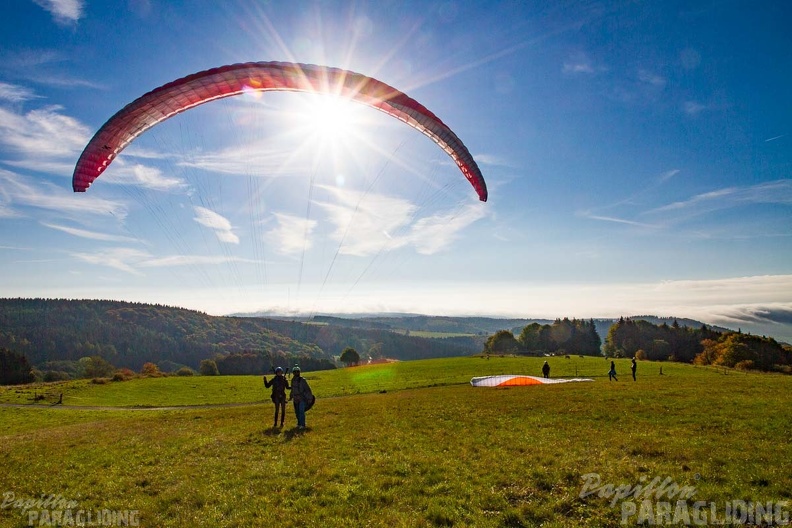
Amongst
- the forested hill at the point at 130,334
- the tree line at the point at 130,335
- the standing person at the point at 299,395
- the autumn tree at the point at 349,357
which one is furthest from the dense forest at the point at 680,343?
the forested hill at the point at 130,334

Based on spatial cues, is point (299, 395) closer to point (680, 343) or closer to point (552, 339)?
Result: point (552, 339)

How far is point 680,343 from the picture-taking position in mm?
114875

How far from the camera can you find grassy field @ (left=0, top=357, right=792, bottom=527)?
6.57 metres

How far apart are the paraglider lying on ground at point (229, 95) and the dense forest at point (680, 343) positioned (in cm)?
8768

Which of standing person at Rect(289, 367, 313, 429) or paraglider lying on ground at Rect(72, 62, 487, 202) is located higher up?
paraglider lying on ground at Rect(72, 62, 487, 202)

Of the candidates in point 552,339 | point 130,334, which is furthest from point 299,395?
point 130,334

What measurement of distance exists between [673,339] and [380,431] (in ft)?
441

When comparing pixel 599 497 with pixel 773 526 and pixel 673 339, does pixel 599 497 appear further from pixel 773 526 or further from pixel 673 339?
pixel 673 339

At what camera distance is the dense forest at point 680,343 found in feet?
260

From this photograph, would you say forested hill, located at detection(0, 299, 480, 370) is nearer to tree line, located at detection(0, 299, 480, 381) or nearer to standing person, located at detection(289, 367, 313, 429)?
tree line, located at detection(0, 299, 480, 381)

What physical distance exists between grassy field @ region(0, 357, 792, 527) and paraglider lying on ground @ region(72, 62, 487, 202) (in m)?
11.1

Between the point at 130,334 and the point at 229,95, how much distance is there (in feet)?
575

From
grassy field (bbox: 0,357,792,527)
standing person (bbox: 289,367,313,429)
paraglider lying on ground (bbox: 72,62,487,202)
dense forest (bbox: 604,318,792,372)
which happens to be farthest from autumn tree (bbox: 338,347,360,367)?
paraglider lying on ground (bbox: 72,62,487,202)

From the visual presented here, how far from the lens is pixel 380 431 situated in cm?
1310
